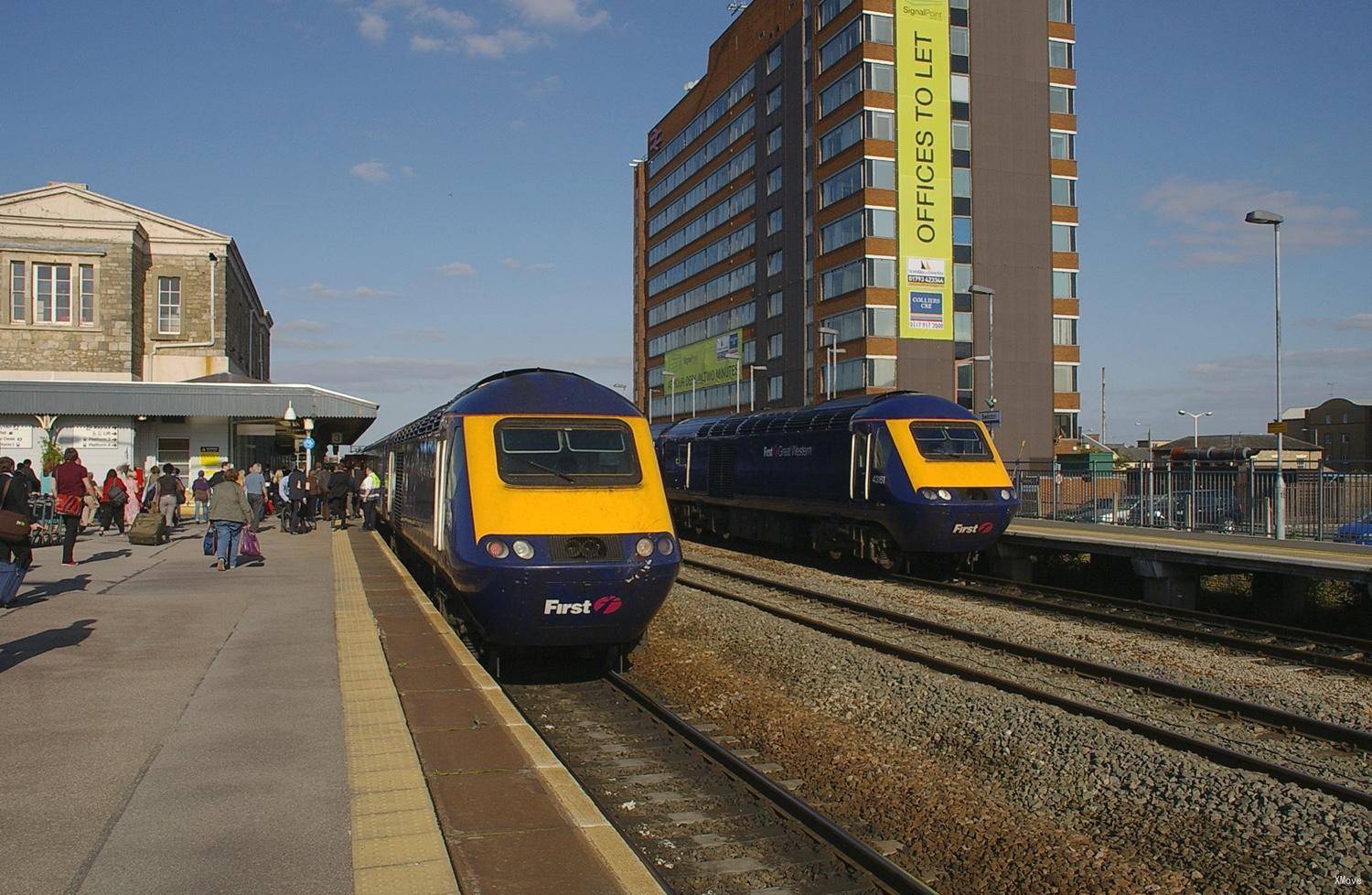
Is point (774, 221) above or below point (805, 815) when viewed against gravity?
above

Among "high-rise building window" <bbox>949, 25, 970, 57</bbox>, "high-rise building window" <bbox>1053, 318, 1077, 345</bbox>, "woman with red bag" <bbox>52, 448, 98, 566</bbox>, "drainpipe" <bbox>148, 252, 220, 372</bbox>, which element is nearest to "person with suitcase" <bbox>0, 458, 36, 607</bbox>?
"woman with red bag" <bbox>52, 448, 98, 566</bbox>

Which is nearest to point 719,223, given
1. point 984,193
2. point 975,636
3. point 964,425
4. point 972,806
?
point 984,193

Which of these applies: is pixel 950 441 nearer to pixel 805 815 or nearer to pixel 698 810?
pixel 698 810

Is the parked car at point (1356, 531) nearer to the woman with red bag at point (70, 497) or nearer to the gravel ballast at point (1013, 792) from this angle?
the gravel ballast at point (1013, 792)

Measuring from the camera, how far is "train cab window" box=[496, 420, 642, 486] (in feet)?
31.6

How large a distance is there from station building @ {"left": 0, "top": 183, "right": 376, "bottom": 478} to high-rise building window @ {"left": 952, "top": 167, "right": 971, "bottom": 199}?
34.1m

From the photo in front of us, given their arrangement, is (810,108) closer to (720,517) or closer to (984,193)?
(984,193)

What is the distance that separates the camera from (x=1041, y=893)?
212 inches

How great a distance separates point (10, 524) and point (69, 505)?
5668 millimetres

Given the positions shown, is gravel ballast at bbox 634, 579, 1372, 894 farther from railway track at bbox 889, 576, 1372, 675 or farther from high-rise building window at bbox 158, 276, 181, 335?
high-rise building window at bbox 158, 276, 181, 335

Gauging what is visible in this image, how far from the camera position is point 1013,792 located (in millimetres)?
7043

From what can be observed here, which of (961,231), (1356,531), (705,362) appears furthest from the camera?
(705,362)

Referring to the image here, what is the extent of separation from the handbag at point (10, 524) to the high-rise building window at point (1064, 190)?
190ft

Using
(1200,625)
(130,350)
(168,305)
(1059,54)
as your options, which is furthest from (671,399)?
(1200,625)
